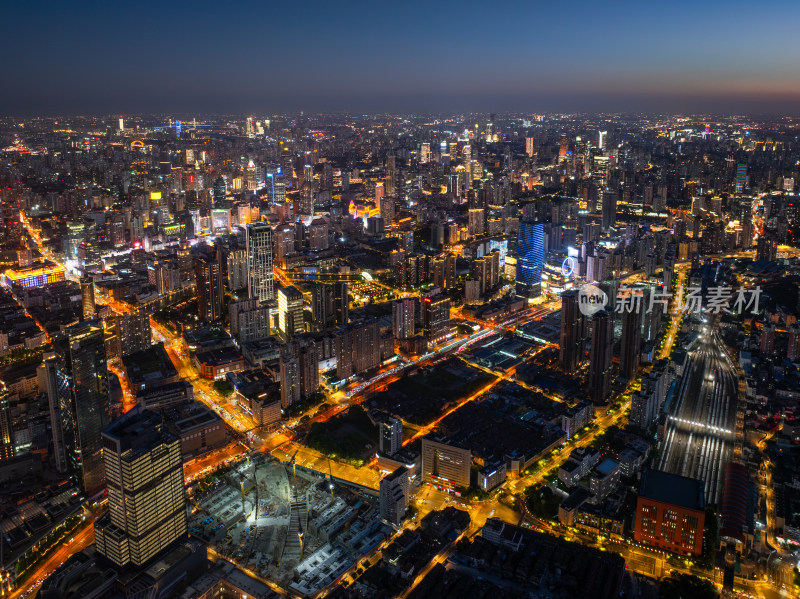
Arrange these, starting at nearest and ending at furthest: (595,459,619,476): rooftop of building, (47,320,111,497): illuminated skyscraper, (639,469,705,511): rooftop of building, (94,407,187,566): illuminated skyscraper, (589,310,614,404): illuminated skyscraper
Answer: (94,407,187,566): illuminated skyscraper < (639,469,705,511): rooftop of building < (47,320,111,497): illuminated skyscraper < (595,459,619,476): rooftop of building < (589,310,614,404): illuminated skyscraper

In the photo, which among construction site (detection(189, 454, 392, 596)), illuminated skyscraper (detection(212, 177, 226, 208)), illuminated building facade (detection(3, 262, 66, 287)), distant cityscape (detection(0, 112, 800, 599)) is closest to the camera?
distant cityscape (detection(0, 112, 800, 599))

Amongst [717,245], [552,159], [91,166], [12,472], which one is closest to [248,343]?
[12,472]

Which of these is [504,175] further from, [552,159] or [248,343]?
[248,343]

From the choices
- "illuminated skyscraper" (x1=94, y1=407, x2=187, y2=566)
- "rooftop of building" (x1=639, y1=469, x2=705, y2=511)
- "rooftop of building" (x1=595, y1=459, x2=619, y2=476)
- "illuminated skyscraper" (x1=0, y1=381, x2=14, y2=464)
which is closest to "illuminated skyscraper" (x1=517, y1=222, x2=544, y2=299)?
"rooftop of building" (x1=595, y1=459, x2=619, y2=476)

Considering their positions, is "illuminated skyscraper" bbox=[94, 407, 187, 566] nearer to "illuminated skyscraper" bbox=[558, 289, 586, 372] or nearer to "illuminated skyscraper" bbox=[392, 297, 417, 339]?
"illuminated skyscraper" bbox=[392, 297, 417, 339]

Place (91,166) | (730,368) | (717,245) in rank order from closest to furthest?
(730,368), (717,245), (91,166)

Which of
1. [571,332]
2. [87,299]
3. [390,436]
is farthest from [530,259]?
[87,299]

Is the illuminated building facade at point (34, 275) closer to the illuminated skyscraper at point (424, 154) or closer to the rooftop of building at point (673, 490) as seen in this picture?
the rooftop of building at point (673, 490)
